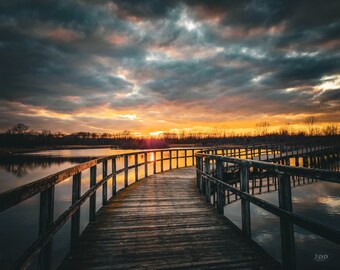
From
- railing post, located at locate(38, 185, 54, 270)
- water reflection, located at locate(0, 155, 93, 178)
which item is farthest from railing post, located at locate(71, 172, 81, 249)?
water reflection, located at locate(0, 155, 93, 178)

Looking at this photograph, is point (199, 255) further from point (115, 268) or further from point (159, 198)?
point (159, 198)

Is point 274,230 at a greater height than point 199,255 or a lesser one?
lesser

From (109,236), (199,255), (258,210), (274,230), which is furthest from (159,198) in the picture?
(258,210)

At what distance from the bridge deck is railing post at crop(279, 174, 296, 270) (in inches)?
9.0

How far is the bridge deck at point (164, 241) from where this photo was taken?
3096mm

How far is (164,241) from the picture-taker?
384cm

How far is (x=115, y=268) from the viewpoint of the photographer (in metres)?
2.97

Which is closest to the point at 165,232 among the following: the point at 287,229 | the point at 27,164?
the point at 287,229

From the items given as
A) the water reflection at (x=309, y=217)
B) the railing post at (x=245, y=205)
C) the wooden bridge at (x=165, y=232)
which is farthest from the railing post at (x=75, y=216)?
the water reflection at (x=309, y=217)

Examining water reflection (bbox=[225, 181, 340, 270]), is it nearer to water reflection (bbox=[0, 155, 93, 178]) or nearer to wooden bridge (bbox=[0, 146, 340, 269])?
wooden bridge (bbox=[0, 146, 340, 269])

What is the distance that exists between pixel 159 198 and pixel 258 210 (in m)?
8.44

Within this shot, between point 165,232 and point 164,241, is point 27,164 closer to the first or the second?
point 165,232

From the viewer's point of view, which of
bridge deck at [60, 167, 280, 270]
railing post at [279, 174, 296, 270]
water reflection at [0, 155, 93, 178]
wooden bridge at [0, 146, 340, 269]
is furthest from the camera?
water reflection at [0, 155, 93, 178]

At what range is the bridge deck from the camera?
10.2 feet
